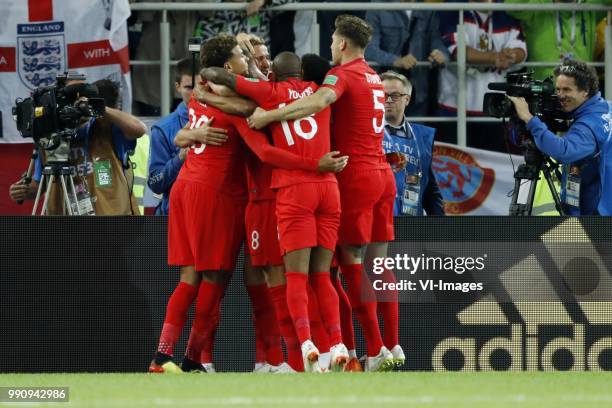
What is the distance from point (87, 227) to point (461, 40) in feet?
16.2

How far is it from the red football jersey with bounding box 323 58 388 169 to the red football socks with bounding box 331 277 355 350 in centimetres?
87

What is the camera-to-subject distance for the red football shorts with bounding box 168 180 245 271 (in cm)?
964

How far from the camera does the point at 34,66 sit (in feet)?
44.1

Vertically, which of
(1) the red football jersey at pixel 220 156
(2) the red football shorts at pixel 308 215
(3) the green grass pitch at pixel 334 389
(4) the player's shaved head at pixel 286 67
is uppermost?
(4) the player's shaved head at pixel 286 67

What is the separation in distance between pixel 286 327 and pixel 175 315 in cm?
70

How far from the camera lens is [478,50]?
14195mm

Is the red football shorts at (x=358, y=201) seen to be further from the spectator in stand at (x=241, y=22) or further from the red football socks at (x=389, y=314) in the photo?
the spectator in stand at (x=241, y=22)

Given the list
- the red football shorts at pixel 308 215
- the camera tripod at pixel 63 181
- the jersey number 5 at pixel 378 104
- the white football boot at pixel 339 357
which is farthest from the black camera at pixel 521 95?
the camera tripod at pixel 63 181

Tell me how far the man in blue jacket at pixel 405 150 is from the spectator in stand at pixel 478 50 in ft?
8.91

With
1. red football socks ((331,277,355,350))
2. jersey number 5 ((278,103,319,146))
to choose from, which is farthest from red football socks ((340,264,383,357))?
jersey number 5 ((278,103,319,146))

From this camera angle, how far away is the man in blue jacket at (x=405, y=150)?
448 inches

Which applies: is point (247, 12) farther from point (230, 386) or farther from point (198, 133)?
point (230, 386)

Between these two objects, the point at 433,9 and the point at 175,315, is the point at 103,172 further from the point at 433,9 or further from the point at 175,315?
the point at 433,9

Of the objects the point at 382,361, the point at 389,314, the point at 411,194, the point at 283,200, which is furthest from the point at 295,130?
the point at 411,194
